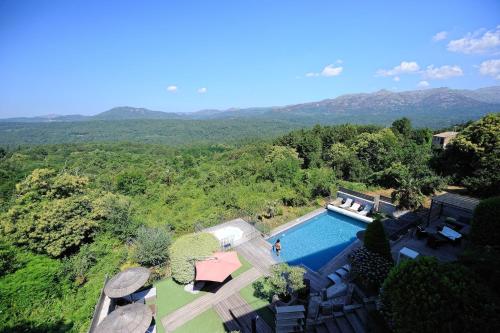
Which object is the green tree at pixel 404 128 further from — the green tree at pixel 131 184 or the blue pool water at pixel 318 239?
the green tree at pixel 131 184

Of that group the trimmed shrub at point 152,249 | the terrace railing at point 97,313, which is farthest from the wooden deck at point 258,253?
the terrace railing at point 97,313

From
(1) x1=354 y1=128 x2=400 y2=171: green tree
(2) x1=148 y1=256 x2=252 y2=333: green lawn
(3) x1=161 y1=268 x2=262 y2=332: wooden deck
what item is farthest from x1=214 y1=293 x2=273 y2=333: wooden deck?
(1) x1=354 y1=128 x2=400 y2=171: green tree

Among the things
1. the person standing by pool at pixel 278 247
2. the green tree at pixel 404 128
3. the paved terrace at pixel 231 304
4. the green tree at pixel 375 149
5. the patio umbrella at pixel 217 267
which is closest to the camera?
the paved terrace at pixel 231 304

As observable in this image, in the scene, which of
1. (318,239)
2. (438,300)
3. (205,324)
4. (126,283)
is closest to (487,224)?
(438,300)

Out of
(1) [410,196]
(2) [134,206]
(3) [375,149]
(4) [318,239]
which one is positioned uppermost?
(3) [375,149]

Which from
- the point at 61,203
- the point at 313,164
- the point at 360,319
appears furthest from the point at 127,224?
the point at 313,164

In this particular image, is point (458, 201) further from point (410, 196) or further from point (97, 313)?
point (97, 313)

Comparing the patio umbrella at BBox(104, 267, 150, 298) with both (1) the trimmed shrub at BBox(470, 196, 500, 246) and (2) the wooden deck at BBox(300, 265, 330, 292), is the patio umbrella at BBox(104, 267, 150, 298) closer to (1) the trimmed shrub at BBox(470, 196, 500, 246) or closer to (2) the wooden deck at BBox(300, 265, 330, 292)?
(2) the wooden deck at BBox(300, 265, 330, 292)
